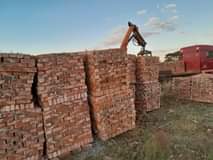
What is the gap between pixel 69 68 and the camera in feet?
12.8

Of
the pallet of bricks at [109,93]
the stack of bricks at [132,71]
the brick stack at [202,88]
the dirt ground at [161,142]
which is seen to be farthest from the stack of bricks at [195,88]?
the pallet of bricks at [109,93]

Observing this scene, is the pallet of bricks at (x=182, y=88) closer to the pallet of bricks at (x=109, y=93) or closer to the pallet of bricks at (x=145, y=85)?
the pallet of bricks at (x=145, y=85)

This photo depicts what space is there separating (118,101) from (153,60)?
2987 mm

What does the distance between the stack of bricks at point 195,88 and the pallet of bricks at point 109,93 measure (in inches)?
181

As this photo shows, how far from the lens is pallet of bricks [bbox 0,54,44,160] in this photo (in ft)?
10.2

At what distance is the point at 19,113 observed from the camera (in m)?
3.26

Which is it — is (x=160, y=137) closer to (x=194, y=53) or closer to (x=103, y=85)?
(x=103, y=85)

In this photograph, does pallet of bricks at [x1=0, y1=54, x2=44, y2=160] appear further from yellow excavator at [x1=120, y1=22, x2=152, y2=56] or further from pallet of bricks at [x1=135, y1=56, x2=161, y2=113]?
yellow excavator at [x1=120, y1=22, x2=152, y2=56]

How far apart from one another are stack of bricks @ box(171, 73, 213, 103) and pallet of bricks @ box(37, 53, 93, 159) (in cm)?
584

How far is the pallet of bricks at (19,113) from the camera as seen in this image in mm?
3096

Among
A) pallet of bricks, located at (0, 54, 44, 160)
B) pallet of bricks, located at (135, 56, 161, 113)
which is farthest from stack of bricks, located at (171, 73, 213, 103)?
pallet of bricks, located at (0, 54, 44, 160)

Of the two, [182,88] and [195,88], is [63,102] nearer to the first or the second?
[195,88]

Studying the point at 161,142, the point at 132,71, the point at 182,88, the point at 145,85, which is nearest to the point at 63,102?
the point at 161,142

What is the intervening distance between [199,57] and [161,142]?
1079 centimetres
